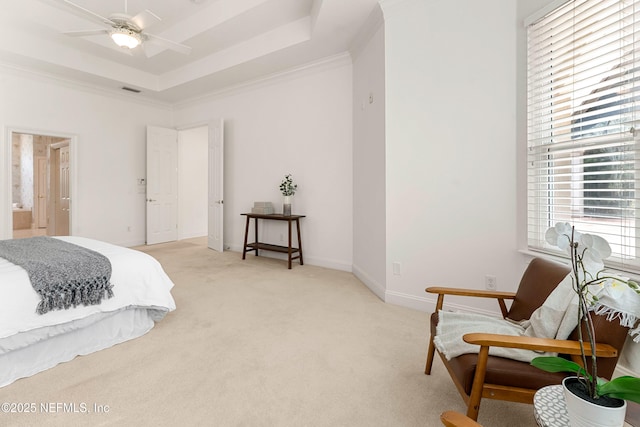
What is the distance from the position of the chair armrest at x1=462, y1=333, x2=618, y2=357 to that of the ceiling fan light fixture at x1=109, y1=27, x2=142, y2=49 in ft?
12.7

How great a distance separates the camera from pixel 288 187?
188 inches

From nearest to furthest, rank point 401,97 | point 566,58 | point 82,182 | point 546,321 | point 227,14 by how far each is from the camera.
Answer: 1. point 546,321
2. point 566,58
3. point 401,97
4. point 227,14
5. point 82,182

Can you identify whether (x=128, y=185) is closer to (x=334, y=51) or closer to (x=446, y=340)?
(x=334, y=51)

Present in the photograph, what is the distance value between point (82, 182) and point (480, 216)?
622 centimetres

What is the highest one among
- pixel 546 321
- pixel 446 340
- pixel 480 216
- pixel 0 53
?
pixel 0 53

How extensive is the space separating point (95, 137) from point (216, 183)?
2259mm

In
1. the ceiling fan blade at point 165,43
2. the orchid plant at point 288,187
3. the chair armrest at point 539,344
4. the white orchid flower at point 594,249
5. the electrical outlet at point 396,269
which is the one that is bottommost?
the electrical outlet at point 396,269

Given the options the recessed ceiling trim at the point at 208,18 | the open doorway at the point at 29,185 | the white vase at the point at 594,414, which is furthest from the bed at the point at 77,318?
the open doorway at the point at 29,185

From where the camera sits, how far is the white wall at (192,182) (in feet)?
22.7

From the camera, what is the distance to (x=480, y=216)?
108 inches

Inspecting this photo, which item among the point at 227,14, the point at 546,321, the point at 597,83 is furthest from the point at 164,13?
the point at 546,321

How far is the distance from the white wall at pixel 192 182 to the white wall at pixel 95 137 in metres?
0.63

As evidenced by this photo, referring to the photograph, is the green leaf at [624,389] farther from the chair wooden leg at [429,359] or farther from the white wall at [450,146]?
the white wall at [450,146]

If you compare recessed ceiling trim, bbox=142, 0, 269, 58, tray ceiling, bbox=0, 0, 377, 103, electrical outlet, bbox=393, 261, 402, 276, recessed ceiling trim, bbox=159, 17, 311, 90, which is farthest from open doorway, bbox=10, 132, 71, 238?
electrical outlet, bbox=393, 261, 402, 276
